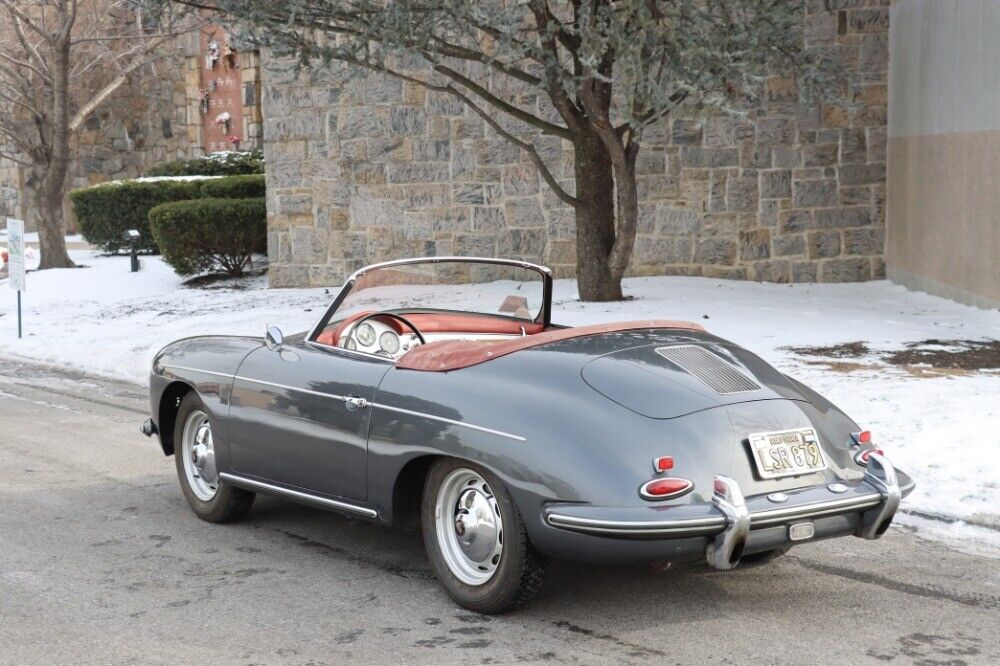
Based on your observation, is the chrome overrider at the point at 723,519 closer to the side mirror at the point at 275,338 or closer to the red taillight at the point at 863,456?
the red taillight at the point at 863,456

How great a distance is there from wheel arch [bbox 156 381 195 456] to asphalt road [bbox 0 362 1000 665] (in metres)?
0.35

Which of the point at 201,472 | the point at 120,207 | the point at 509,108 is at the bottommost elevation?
the point at 201,472

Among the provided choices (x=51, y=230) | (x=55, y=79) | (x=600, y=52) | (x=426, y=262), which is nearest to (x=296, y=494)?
(x=426, y=262)

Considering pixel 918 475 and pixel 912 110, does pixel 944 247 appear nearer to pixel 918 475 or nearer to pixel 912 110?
pixel 912 110

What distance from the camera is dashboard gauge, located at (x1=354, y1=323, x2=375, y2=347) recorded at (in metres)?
5.99

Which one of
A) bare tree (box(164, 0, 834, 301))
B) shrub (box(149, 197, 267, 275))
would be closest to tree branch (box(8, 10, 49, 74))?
shrub (box(149, 197, 267, 275))

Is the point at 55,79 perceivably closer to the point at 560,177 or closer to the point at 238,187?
the point at 238,187

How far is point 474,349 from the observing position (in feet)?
17.2

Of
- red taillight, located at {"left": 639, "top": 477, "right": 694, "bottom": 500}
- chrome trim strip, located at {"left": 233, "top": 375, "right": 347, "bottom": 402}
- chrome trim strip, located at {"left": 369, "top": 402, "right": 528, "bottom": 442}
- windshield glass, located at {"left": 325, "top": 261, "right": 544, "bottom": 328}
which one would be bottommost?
red taillight, located at {"left": 639, "top": 477, "right": 694, "bottom": 500}

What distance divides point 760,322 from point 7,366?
7825mm

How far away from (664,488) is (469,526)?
0.87 meters

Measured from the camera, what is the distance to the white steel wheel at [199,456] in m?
6.42

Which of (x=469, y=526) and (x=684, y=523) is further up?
(x=684, y=523)

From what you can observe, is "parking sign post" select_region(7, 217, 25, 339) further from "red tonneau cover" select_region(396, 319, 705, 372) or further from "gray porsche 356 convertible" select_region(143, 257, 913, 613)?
"red tonneau cover" select_region(396, 319, 705, 372)
